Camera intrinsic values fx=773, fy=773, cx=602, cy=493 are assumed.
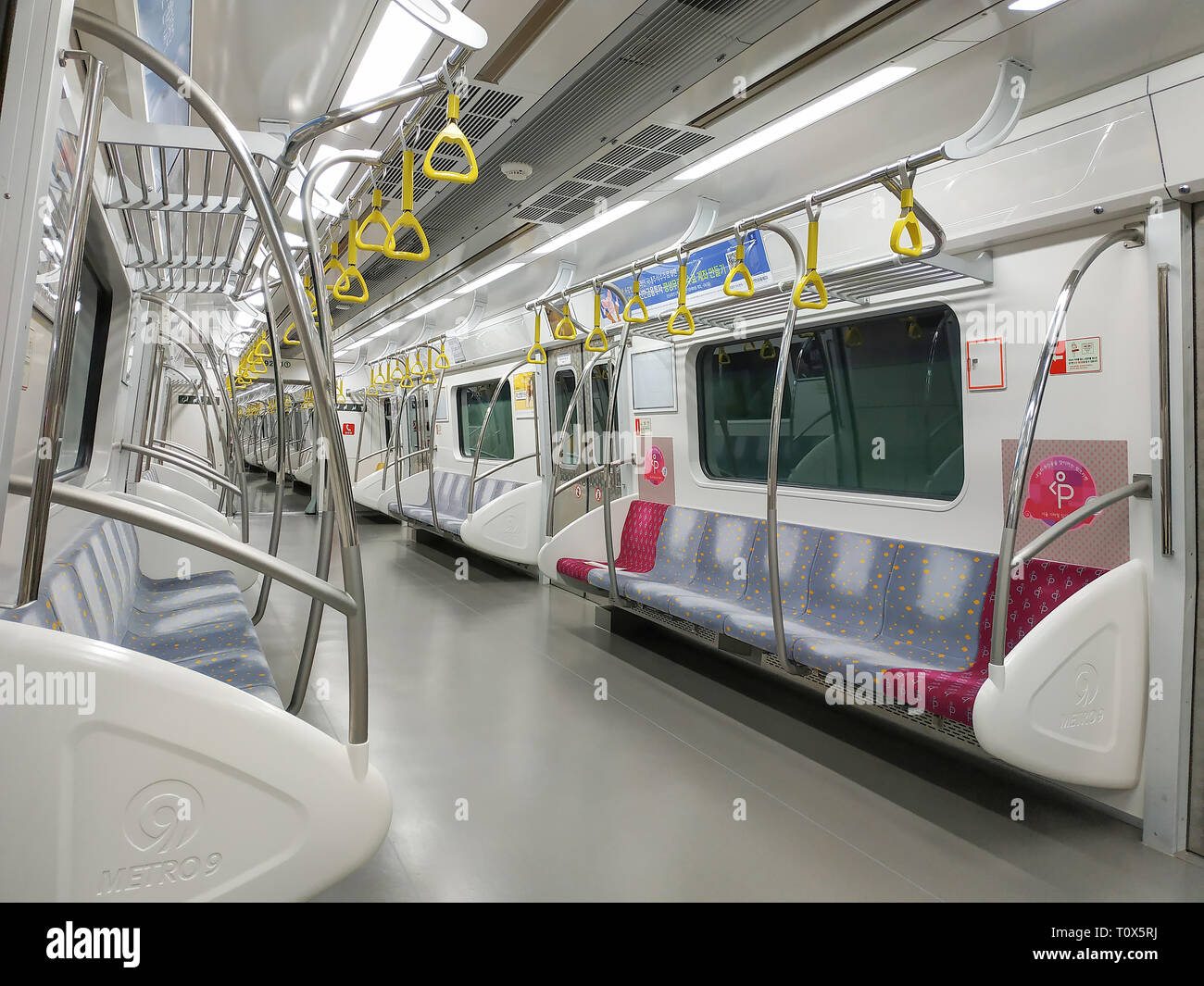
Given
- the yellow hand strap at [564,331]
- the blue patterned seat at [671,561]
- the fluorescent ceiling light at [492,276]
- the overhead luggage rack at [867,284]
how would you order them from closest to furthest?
the overhead luggage rack at [867,284] < the blue patterned seat at [671,561] < the yellow hand strap at [564,331] < the fluorescent ceiling light at [492,276]

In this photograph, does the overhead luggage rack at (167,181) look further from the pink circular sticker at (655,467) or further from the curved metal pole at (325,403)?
the pink circular sticker at (655,467)

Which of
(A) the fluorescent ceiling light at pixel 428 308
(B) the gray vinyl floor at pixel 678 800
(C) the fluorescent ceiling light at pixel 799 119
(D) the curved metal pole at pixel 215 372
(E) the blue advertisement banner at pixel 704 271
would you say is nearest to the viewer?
(B) the gray vinyl floor at pixel 678 800

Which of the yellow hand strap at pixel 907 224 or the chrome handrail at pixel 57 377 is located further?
the yellow hand strap at pixel 907 224

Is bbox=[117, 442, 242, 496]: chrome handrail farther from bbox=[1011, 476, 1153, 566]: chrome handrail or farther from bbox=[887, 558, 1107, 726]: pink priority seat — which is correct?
bbox=[1011, 476, 1153, 566]: chrome handrail

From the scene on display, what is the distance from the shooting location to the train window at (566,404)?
721 cm

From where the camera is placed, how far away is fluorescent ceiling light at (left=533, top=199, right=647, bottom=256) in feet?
15.9

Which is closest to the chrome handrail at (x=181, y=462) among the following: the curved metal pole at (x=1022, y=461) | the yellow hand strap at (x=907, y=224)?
the yellow hand strap at (x=907, y=224)

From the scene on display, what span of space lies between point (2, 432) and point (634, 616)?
461cm

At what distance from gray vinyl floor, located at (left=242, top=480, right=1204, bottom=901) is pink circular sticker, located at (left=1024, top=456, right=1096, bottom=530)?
1065 mm

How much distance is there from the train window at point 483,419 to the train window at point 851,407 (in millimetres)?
3863

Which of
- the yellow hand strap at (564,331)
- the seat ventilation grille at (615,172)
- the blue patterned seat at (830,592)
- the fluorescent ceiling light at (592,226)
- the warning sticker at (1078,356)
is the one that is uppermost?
the fluorescent ceiling light at (592,226)

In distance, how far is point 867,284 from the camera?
3.54 metres

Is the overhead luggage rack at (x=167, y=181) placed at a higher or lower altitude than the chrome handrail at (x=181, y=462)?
higher
